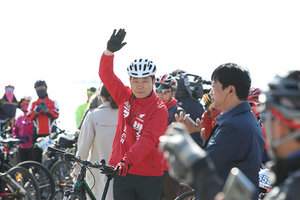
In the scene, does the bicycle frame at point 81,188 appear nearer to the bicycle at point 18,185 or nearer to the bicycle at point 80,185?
the bicycle at point 80,185

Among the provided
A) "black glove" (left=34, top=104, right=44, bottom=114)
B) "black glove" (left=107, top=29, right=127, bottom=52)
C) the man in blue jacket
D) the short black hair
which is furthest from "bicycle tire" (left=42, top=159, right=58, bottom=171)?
the short black hair

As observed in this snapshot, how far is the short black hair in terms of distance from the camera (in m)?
3.33

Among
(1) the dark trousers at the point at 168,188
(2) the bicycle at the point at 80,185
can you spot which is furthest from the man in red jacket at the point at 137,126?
(1) the dark trousers at the point at 168,188

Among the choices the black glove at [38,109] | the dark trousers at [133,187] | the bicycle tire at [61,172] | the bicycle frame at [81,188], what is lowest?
the bicycle tire at [61,172]

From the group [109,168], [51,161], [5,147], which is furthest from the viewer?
[51,161]

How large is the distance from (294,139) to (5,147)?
7922 millimetres

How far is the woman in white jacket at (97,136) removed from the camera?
5484 millimetres

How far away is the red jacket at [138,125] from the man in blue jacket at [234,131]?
1039mm

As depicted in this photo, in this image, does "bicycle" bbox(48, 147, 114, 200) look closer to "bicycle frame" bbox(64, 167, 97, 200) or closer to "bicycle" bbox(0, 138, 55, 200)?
"bicycle frame" bbox(64, 167, 97, 200)

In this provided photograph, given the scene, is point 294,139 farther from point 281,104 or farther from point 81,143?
Result: point 81,143

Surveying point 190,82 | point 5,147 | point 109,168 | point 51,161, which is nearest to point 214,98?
point 109,168

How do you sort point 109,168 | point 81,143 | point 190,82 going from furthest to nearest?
point 190,82, point 81,143, point 109,168

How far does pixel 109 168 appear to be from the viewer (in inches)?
163

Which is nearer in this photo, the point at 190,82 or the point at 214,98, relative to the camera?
the point at 214,98
